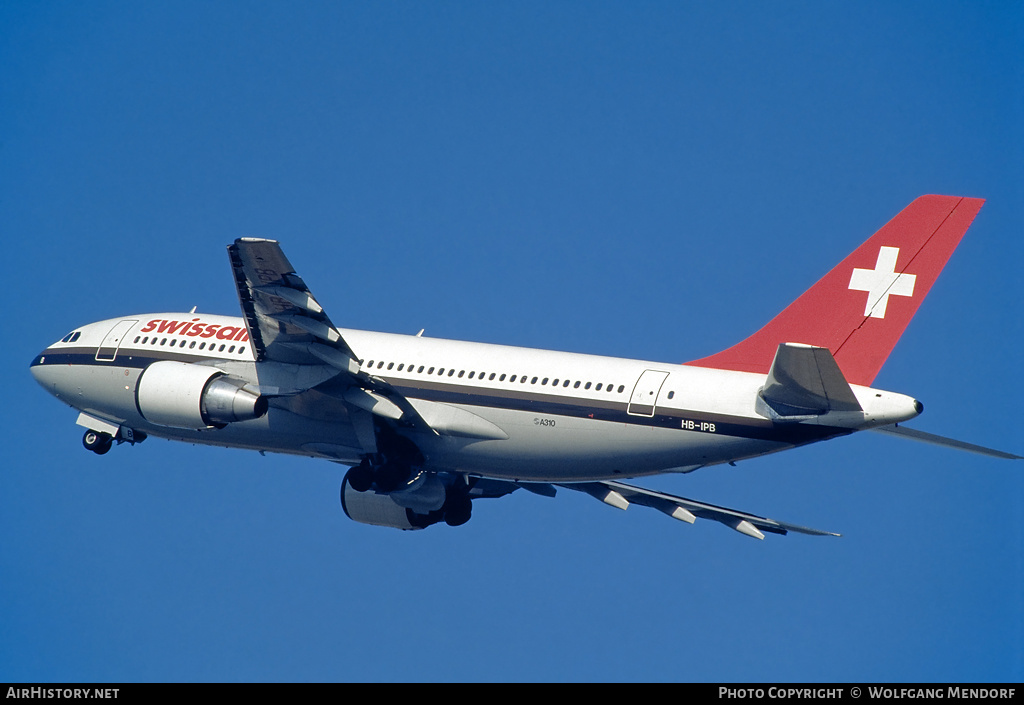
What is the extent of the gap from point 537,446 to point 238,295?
7.58 metres

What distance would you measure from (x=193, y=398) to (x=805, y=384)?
14.6 metres

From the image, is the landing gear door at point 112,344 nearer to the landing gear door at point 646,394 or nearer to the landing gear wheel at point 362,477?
the landing gear wheel at point 362,477

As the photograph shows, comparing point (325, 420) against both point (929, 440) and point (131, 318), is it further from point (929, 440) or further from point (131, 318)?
point (929, 440)

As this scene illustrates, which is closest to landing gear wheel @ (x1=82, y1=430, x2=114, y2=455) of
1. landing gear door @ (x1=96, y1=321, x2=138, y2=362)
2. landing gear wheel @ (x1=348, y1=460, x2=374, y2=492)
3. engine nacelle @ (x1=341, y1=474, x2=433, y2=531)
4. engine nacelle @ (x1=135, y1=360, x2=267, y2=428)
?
landing gear door @ (x1=96, y1=321, x2=138, y2=362)

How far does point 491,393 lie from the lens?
1331 inches

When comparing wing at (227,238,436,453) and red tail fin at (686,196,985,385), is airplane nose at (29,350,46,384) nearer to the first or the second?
wing at (227,238,436,453)

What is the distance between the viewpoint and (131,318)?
40.0 m

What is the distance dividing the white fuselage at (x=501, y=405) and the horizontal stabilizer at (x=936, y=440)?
1.64 metres

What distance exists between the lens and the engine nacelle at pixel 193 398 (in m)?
34.2

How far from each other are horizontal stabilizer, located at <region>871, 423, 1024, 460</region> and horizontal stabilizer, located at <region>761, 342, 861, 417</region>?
1.53m

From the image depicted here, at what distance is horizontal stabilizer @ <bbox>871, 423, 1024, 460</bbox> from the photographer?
96.1ft
